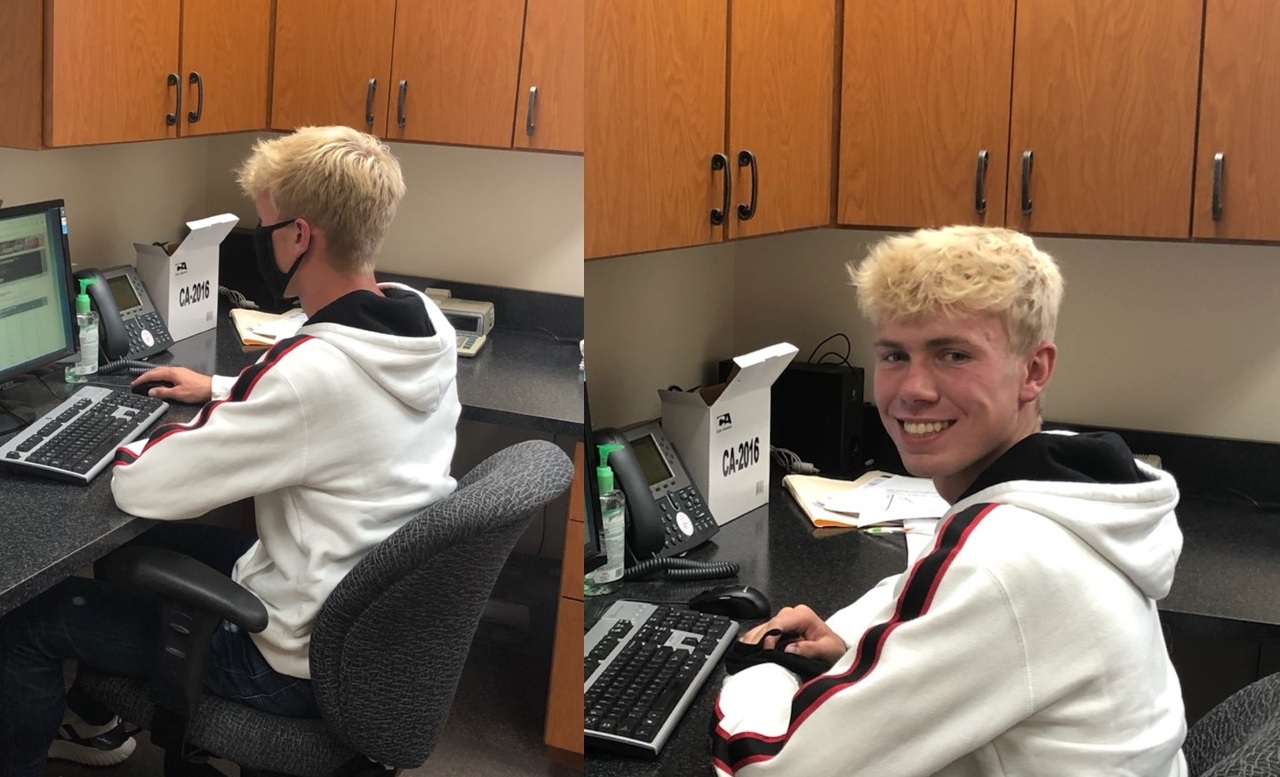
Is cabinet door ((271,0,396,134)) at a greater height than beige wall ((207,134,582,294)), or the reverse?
cabinet door ((271,0,396,134))

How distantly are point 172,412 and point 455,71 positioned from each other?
2.23 ft

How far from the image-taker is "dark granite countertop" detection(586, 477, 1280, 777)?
1568 mm

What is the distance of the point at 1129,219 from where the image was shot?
184cm

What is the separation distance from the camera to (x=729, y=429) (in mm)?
1883

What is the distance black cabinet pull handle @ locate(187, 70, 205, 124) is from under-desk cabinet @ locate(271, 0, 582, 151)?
5.2 inches

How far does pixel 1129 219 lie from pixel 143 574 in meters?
1.57

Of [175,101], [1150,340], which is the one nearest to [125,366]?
[175,101]

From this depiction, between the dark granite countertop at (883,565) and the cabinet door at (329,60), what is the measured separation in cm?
78

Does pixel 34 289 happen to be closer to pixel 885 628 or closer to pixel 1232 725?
pixel 885 628

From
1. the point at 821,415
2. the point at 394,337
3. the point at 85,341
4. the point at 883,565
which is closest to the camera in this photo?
the point at 394,337

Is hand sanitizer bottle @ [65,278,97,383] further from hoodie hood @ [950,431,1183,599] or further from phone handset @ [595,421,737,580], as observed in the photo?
hoodie hood @ [950,431,1183,599]

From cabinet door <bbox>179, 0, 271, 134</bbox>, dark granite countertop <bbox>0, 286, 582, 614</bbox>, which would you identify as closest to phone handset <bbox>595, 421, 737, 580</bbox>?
dark granite countertop <bbox>0, 286, 582, 614</bbox>

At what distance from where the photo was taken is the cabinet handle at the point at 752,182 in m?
1.67

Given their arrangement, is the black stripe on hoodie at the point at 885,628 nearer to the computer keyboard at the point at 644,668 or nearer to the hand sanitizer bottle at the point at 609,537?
the computer keyboard at the point at 644,668
